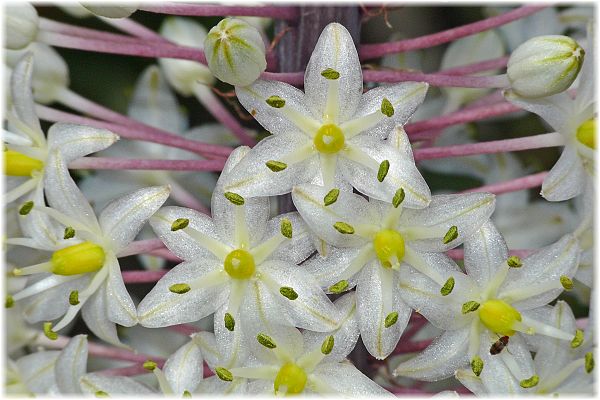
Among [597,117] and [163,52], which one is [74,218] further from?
[597,117]

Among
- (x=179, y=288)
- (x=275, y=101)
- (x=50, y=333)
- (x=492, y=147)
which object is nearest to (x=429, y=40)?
(x=492, y=147)

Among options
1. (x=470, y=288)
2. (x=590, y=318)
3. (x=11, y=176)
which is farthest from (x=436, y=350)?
(x=11, y=176)

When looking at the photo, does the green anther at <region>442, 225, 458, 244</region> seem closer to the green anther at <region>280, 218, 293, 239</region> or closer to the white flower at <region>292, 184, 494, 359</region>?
the white flower at <region>292, 184, 494, 359</region>

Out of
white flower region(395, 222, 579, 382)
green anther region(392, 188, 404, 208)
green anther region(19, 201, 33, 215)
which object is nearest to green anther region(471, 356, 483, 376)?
white flower region(395, 222, 579, 382)

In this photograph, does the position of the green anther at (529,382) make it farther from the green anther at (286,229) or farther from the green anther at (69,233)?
the green anther at (69,233)

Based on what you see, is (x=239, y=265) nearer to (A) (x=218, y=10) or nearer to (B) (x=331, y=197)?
(B) (x=331, y=197)

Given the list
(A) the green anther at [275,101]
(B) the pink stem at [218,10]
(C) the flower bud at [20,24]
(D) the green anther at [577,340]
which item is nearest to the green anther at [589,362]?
(D) the green anther at [577,340]
